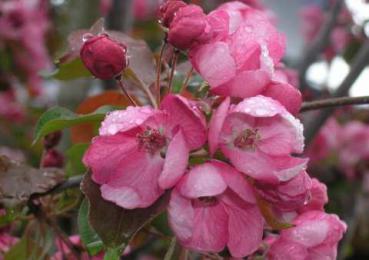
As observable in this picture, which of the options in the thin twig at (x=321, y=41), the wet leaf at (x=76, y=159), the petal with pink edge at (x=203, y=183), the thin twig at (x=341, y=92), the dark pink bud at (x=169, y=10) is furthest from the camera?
the thin twig at (x=321, y=41)

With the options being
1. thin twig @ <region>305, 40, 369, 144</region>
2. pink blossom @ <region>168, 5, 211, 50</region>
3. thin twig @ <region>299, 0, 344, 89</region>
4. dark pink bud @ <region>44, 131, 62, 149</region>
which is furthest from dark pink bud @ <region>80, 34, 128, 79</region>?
thin twig @ <region>299, 0, 344, 89</region>

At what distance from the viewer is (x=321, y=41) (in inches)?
71.6

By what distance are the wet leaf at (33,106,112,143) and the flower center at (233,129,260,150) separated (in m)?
0.17

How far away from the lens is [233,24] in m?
0.80

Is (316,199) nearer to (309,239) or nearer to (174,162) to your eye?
(309,239)

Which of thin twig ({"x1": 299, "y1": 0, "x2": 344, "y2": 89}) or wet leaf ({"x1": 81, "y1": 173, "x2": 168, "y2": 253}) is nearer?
wet leaf ({"x1": 81, "y1": 173, "x2": 168, "y2": 253})

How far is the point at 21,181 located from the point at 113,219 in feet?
0.52

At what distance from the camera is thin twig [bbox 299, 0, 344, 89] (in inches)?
68.5

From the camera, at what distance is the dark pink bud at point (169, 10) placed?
0.75 metres

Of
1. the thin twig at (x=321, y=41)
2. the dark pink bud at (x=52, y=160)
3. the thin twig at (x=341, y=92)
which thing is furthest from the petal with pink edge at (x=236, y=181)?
the thin twig at (x=321, y=41)

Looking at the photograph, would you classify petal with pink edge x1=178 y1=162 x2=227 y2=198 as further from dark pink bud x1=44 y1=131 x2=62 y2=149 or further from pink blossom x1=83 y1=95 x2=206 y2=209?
dark pink bud x1=44 y1=131 x2=62 y2=149

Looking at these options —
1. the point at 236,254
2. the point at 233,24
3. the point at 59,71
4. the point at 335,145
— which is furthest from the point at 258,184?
the point at 335,145

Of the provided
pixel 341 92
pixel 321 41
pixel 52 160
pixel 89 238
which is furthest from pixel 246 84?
pixel 321 41

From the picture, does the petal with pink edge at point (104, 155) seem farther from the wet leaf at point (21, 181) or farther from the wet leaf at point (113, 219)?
the wet leaf at point (21, 181)
